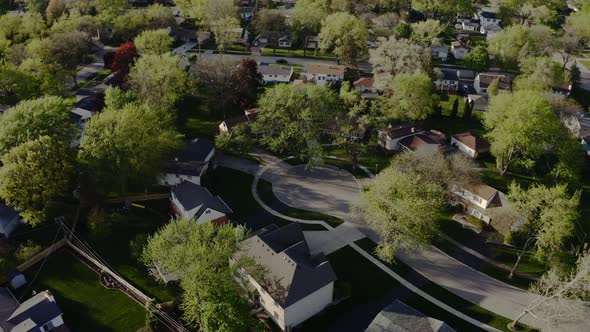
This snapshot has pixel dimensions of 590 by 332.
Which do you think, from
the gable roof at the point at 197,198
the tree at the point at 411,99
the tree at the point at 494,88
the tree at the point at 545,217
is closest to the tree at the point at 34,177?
the gable roof at the point at 197,198

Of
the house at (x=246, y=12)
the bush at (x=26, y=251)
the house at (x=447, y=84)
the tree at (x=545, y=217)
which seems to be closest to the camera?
the tree at (x=545, y=217)

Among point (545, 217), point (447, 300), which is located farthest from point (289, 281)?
point (545, 217)

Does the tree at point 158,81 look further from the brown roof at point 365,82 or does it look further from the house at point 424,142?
the house at point 424,142

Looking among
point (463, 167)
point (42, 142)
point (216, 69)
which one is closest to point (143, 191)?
point (42, 142)

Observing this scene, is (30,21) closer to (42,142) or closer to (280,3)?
(42,142)

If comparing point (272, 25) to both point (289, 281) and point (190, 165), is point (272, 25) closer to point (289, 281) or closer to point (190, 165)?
point (190, 165)

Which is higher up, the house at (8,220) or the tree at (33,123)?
the tree at (33,123)

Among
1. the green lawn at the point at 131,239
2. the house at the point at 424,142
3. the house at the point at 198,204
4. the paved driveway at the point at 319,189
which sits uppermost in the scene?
the house at the point at 424,142
